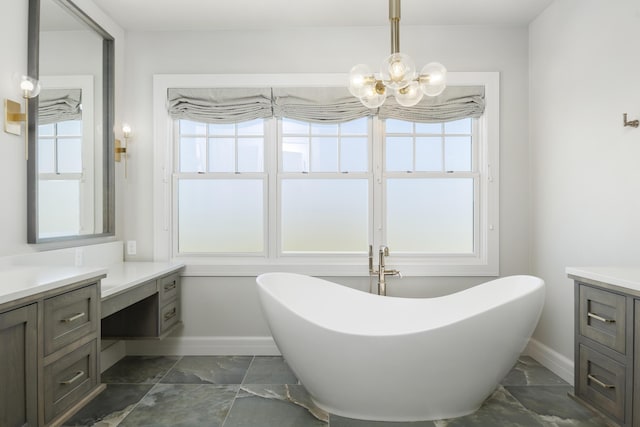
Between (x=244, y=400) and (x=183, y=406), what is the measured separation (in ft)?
1.14

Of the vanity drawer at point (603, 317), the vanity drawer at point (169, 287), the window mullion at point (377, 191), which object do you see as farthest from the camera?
the window mullion at point (377, 191)

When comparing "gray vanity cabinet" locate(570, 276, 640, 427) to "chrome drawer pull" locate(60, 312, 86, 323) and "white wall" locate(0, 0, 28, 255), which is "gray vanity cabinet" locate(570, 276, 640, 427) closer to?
"chrome drawer pull" locate(60, 312, 86, 323)

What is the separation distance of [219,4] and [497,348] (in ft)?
9.11

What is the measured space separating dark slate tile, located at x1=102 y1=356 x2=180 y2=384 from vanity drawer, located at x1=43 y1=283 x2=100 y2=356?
1.05 metres

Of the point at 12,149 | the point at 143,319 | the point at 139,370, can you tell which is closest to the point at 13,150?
the point at 12,149

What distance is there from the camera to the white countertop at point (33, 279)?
52.5 inches

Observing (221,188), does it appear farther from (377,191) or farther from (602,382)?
(602,382)

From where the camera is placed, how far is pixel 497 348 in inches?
77.0

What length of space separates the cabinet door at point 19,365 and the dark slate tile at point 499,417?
6.01 feet

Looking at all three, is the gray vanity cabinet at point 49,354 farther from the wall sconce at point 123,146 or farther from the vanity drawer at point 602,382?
the vanity drawer at point 602,382

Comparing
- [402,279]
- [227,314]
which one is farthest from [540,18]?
[227,314]

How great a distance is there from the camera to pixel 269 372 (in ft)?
9.01

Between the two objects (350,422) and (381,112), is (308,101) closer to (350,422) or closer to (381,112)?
(381,112)

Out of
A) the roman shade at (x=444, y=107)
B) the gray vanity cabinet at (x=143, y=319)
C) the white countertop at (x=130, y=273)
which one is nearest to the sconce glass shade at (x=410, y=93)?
the roman shade at (x=444, y=107)
